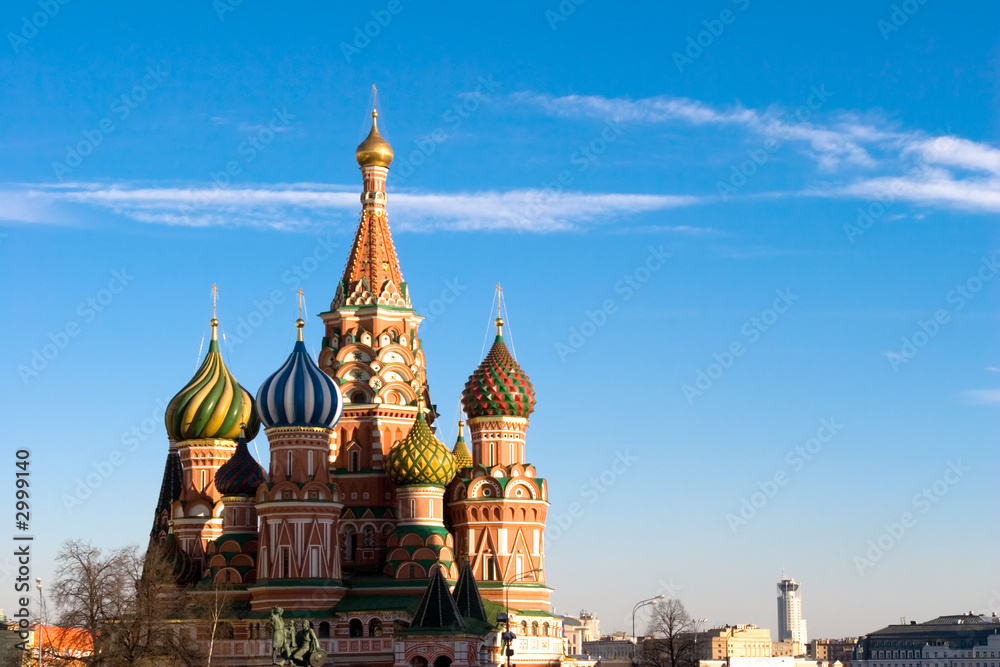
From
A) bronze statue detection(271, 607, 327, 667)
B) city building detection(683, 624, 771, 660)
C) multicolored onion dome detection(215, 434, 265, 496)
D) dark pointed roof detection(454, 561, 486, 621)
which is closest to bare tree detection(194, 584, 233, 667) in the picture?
multicolored onion dome detection(215, 434, 265, 496)

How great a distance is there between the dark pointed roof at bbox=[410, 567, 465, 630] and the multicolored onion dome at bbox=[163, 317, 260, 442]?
50.0 ft

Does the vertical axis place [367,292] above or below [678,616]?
above

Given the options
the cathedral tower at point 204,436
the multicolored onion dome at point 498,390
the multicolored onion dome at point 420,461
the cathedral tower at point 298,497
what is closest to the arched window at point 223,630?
the cathedral tower at point 298,497

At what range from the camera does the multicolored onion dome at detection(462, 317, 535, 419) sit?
69938 millimetres

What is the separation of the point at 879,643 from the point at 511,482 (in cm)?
12895

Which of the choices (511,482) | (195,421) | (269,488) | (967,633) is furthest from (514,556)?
(967,633)

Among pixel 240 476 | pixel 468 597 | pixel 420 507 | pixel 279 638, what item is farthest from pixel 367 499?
pixel 279 638

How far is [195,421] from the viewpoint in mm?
72562

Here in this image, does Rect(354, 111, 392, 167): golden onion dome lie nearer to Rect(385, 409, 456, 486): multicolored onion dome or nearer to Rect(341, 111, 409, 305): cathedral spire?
Rect(341, 111, 409, 305): cathedral spire

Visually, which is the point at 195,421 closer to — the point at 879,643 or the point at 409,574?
the point at 409,574

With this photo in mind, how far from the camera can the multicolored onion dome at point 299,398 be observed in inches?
2571

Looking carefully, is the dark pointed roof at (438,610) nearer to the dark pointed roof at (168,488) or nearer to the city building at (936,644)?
the dark pointed roof at (168,488)

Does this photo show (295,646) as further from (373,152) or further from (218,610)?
(373,152)

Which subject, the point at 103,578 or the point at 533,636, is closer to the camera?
the point at 103,578
